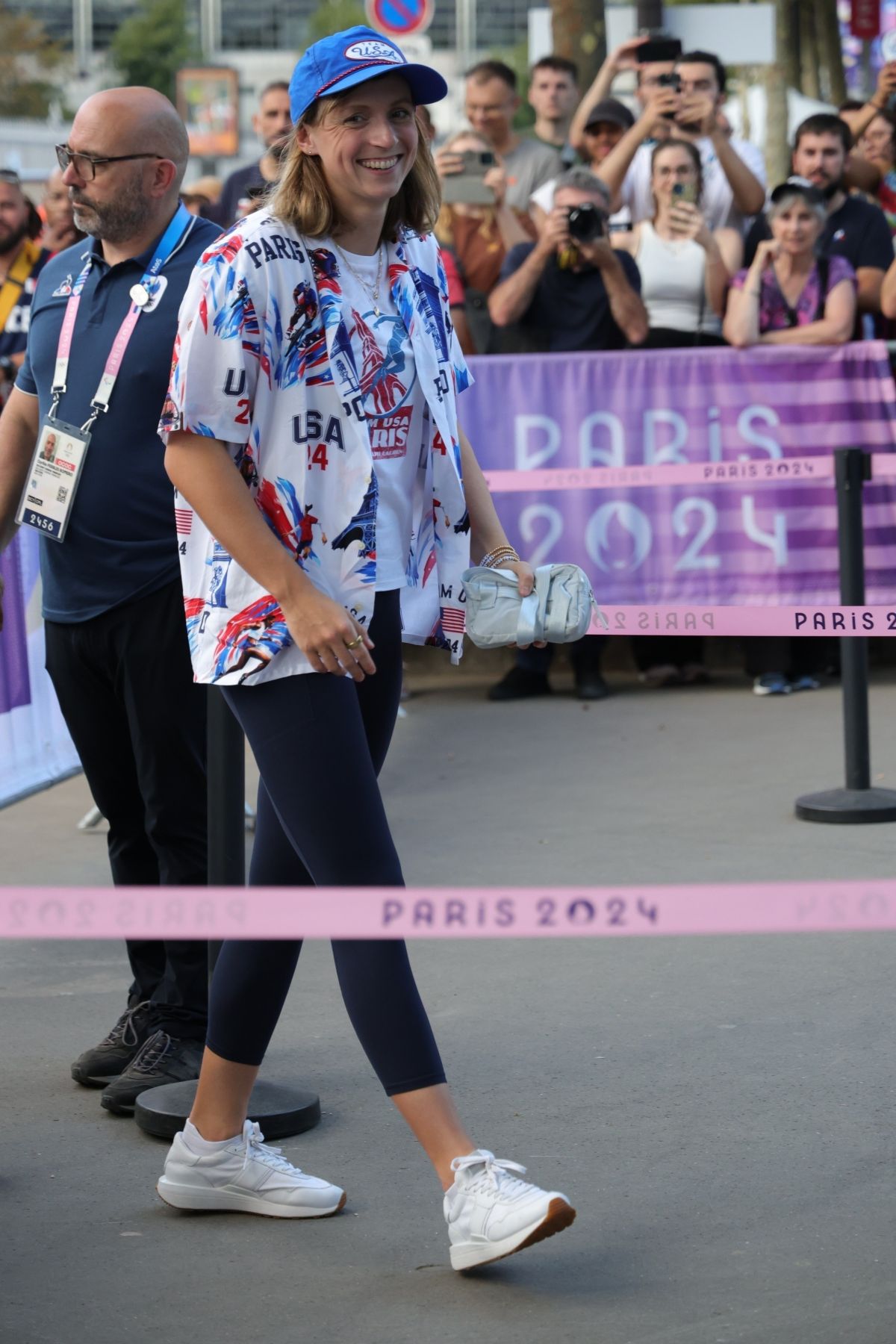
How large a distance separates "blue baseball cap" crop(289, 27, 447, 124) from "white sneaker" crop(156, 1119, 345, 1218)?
74.7 inches

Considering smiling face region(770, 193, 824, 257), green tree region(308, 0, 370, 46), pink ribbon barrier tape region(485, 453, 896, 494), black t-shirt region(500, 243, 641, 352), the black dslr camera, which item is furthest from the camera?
green tree region(308, 0, 370, 46)

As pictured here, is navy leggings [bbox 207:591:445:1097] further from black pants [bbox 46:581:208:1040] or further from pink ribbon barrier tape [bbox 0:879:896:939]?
black pants [bbox 46:581:208:1040]

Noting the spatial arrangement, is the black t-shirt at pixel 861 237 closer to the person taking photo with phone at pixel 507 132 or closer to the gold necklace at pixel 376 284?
the person taking photo with phone at pixel 507 132

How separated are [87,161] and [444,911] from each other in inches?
79.1

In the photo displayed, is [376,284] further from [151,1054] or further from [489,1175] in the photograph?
[151,1054]

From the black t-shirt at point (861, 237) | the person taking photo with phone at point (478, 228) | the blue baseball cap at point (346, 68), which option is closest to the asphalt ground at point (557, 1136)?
the blue baseball cap at point (346, 68)

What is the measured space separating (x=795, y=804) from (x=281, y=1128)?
3247 mm

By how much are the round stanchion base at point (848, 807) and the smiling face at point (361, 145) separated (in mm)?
3855

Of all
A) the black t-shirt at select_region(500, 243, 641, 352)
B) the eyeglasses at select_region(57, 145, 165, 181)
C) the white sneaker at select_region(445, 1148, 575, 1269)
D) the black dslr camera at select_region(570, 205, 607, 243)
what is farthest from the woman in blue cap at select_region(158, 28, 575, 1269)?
the black t-shirt at select_region(500, 243, 641, 352)

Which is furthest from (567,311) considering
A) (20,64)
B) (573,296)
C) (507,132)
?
(20,64)

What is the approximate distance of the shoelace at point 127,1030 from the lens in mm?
4375

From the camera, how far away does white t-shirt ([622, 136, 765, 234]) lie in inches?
392

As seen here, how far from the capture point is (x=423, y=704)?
923 centimetres

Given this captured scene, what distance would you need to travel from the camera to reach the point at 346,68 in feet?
10.4
